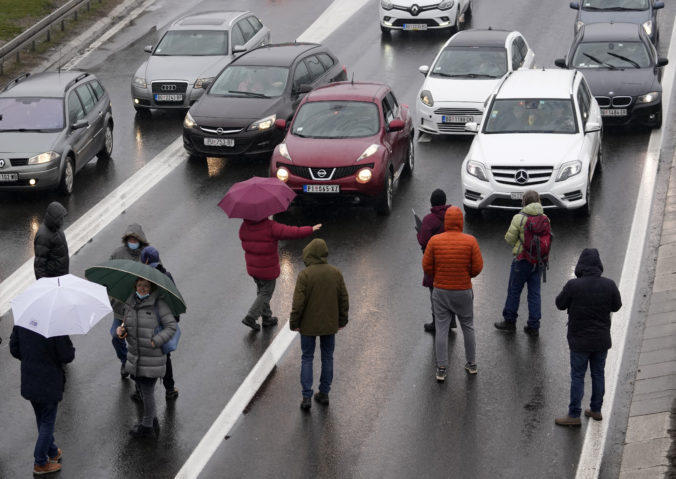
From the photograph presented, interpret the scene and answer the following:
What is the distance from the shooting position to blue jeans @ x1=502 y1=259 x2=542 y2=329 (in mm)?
13875

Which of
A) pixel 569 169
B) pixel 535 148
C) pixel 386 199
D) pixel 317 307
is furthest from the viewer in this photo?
pixel 386 199

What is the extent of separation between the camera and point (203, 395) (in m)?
12.6

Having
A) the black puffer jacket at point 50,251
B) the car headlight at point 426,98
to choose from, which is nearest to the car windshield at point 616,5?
the car headlight at point 426,98

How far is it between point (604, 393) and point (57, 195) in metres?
10.8

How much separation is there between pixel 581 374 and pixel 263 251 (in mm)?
4019

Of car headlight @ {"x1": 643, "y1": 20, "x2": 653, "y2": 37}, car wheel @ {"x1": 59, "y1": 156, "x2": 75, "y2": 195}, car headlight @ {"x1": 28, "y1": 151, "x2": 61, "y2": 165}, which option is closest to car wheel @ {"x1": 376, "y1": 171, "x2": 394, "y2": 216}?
car wheel @ {"x1": 59, "y1": 156, "x2": 75, "y2": 195}

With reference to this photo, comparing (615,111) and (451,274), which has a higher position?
(451,274)

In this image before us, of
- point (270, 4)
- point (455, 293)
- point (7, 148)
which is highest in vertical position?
point (455, 293)

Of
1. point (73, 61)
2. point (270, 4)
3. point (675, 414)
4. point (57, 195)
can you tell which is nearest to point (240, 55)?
point (57, 195)

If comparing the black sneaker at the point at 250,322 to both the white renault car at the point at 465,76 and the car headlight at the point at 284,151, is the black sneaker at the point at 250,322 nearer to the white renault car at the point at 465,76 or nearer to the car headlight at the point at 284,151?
the car headlight at the point at 284,151

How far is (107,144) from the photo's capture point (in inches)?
857

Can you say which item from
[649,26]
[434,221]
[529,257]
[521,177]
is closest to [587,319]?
[529,257]

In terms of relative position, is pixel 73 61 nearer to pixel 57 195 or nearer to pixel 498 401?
pixel 57 195

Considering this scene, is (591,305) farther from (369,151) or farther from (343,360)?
(369,151)
